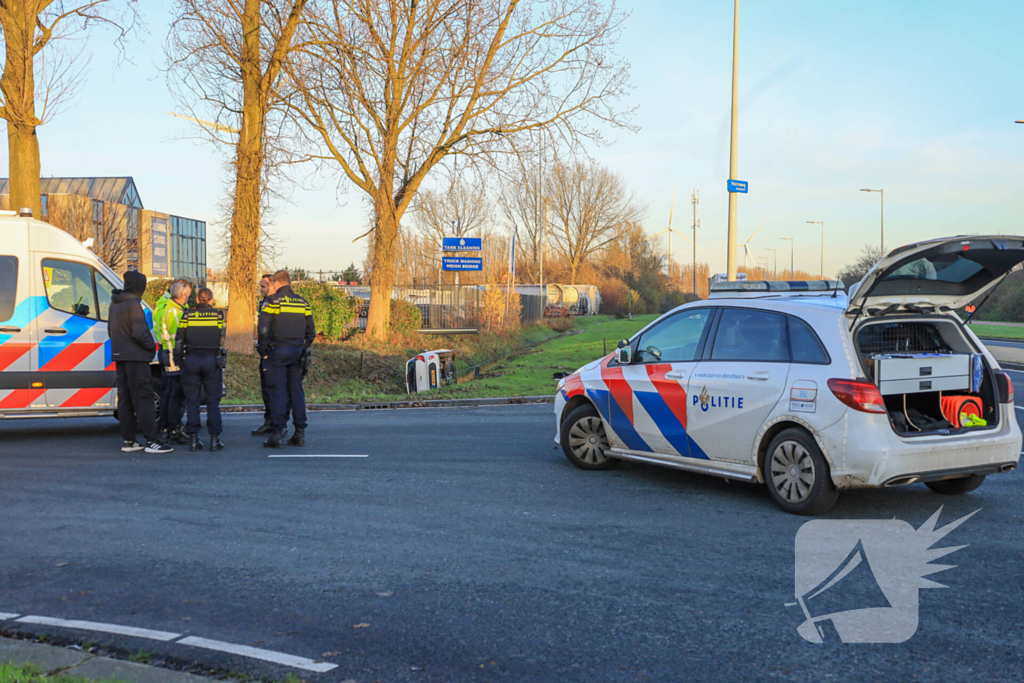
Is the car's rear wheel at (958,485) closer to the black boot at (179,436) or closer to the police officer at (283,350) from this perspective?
the police officer at (283,350)

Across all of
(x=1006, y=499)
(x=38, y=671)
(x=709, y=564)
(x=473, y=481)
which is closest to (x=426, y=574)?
(x=709, y=564)

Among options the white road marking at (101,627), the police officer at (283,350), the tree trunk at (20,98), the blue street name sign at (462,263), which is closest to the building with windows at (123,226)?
the tree trunk at (20,98)

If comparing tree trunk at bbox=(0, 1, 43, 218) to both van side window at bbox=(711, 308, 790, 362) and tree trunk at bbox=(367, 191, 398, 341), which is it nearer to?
tree trunk at bbox=(367, 191, 398, 341)

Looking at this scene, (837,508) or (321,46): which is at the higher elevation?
(321,46)

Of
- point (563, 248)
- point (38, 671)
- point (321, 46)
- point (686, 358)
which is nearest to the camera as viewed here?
point (38, 671)

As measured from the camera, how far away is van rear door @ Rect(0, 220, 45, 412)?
32.3 feet

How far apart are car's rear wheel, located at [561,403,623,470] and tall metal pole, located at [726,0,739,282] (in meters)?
12.8

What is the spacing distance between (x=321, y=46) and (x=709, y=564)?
18.9m

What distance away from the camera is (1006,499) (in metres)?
6.90

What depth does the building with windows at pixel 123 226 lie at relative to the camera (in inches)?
1163

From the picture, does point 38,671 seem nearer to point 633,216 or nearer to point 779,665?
point 779,665

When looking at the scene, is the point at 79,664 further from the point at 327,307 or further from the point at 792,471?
the point at 327,307

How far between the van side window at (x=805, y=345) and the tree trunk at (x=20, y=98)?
13780mm

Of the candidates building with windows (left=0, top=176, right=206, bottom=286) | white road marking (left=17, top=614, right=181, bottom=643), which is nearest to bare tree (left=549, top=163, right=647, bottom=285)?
building with windows (left=0, top=176, right=206, bottom=286)
